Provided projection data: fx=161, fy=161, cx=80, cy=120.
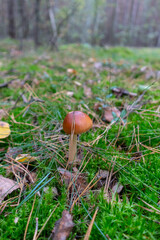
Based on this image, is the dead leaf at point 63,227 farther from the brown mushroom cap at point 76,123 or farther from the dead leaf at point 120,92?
the dead leaf at point 120,92

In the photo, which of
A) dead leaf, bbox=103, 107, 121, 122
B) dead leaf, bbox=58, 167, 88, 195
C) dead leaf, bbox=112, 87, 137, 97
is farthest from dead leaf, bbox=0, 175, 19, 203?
dead leaf, bbox=112, 87, 137, 97

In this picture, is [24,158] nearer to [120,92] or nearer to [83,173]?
[83,173]

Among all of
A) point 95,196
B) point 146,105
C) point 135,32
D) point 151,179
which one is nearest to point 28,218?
point 95,196

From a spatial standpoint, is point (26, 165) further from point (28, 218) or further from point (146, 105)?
point (146, 105)

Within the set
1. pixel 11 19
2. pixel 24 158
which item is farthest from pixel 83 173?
pixel 11 19

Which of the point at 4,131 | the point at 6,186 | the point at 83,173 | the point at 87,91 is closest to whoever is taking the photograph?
the point at 6,186

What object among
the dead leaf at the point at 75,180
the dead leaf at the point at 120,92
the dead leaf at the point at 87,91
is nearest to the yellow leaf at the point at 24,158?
the dead leaf at the point at 75,180

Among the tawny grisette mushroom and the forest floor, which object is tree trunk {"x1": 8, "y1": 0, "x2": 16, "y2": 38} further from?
the tawny grisette mushroom

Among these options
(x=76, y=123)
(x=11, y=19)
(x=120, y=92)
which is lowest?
(x=120, y=92)
